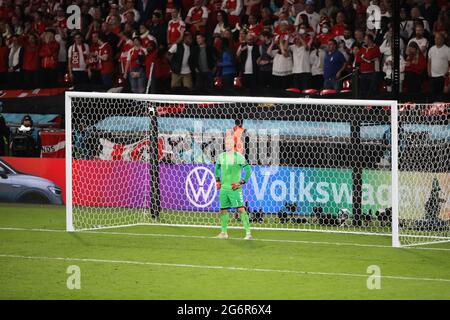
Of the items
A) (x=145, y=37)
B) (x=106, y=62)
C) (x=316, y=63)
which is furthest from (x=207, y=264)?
(x=106, y=62)

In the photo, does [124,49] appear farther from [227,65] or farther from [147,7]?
[227,65]

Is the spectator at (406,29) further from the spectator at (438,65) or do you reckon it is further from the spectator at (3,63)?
the spectator at (3,63)

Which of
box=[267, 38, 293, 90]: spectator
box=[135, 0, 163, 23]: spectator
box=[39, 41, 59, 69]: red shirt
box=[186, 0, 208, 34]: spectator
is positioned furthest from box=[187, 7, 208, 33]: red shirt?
box=[39, 41, 59, 69]: red shirt

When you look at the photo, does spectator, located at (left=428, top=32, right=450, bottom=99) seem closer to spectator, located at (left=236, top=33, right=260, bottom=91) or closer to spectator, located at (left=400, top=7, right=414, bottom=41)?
spectator, located at (left=400, top=7, right=414, bottom=41)

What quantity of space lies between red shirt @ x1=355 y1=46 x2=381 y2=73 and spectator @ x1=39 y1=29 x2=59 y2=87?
955 centimetres

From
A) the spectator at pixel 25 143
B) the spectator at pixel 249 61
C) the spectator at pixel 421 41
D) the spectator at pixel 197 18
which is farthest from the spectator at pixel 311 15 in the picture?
the spectator at pixel 25 143

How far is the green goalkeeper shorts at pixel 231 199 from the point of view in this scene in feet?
57.6

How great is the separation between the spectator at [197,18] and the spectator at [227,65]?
126 centimetres

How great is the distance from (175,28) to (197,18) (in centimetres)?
67

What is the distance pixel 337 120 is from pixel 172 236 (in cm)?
464

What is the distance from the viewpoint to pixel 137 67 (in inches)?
1024

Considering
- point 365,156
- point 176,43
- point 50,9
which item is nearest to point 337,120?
point 365,156

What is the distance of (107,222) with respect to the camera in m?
20.1

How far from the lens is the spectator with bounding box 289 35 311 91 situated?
2388 centimetres
